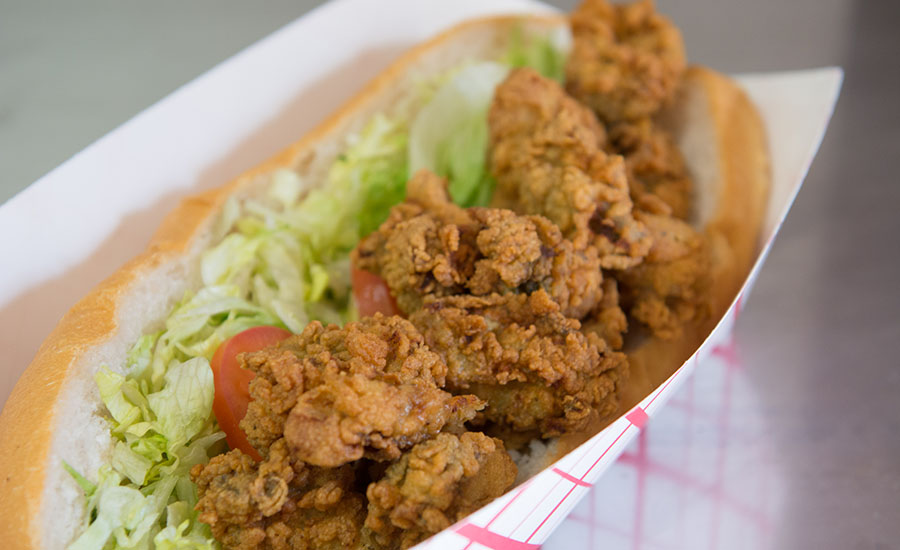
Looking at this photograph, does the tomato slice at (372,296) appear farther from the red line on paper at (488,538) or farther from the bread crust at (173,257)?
the red line on paper at (488,538)

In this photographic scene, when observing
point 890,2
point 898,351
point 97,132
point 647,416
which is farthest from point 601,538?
point 890,2

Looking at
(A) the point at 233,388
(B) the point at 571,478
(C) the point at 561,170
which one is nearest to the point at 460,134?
(C) the point at 561,170

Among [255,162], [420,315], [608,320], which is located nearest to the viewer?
[420,315]

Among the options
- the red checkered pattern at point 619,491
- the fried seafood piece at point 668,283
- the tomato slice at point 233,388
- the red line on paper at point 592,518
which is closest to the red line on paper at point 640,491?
the red checkered pattern at point 619,491

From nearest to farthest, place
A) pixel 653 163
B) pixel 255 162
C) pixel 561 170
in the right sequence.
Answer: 1. pixel 561 170
2. pixel 653 163
3. pixel 255 162

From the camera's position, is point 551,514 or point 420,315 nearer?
point 551,514

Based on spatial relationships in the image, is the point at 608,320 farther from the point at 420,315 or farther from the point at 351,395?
the point at 351,395
